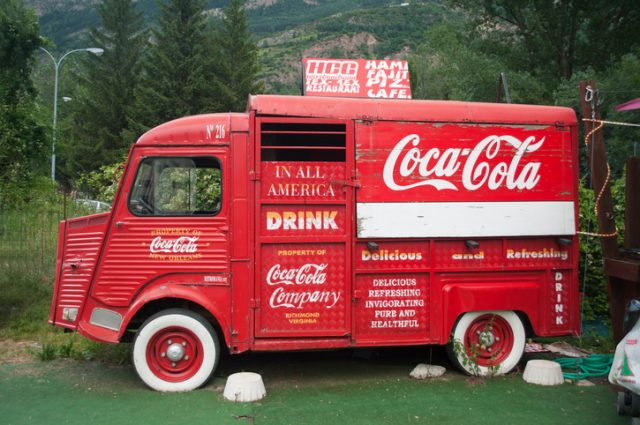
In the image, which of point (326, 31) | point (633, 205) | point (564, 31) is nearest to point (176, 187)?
point (633, 205)

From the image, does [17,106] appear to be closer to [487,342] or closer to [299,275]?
[299,275]

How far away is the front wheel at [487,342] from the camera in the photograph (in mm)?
5844

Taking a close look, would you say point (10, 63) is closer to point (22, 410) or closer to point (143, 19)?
point (22, 410)

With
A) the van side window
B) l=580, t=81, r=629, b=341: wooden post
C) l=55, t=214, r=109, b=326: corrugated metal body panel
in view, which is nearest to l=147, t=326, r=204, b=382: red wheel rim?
l=55, t=214, r=109, b=326: corrugated metal body panel

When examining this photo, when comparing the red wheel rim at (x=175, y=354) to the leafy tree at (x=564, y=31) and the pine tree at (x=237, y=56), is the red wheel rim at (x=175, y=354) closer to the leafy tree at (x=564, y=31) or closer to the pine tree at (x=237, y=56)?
the leafy tree at (x=564, y=31)

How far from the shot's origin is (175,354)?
18.1 feet

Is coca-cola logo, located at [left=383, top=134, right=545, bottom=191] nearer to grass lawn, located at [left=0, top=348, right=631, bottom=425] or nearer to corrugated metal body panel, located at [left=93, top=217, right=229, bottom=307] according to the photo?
corrugated metal body panel, located at [left=93, top=217, right=229, bottom=307]

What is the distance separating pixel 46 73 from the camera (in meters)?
56.1

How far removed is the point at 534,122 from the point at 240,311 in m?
3.41

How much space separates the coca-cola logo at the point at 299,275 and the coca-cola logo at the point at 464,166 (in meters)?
1.05

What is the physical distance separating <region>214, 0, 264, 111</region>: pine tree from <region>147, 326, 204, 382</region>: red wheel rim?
3267 cm

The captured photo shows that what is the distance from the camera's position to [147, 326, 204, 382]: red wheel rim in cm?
554

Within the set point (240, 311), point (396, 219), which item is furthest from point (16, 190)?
point (396, 219)

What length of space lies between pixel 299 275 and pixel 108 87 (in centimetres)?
3944
